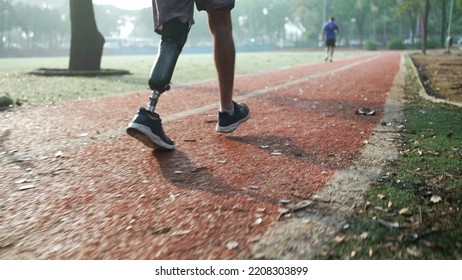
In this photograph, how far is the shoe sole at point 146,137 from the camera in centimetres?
219

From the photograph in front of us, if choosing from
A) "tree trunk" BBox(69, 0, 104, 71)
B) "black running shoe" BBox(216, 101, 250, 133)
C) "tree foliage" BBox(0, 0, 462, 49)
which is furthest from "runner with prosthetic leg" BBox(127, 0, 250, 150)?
"tree foliage" BBox(0, 0, 462, 49)

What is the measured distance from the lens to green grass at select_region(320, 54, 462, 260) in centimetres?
122

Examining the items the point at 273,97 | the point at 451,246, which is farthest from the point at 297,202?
the point at 273,97

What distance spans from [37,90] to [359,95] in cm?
463

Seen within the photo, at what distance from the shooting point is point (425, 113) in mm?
3629

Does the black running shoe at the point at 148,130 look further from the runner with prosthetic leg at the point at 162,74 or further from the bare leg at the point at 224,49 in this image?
the bare leg at the point at 224,49

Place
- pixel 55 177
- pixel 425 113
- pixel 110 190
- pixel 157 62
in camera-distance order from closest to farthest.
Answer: pixel 110 190 < pixel 55 177 < pixel 157 62 < pixel 425 113

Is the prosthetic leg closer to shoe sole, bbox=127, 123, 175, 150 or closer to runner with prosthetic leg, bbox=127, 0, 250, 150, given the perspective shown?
runner with prosthetic leg, bbox=127, 0, 250, 150

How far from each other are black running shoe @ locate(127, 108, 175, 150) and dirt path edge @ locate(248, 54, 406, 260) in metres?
0.98

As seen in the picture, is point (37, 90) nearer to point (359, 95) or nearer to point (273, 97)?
point (273, 97)

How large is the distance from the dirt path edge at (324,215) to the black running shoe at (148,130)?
3.20 ft

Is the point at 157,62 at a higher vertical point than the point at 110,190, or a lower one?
higher

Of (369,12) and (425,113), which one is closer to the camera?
(425,113)

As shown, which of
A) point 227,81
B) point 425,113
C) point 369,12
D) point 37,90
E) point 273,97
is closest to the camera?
point 227,81
